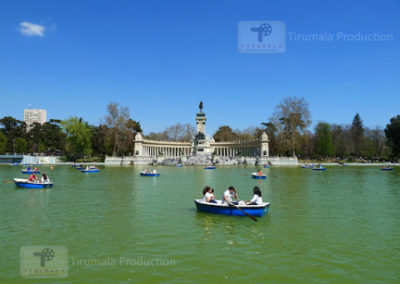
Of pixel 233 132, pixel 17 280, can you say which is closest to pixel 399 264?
pixel 17 280

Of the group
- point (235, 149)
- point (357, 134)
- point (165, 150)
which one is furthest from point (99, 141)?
point (357, 134)

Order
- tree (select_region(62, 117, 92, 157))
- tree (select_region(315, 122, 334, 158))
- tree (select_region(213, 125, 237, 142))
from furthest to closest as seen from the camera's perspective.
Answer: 1. tree (select_region(213, 125, 237, 142))
2. tree (select_region(315, 122, 334, 158))
3. tree (select_region(62, 117, 92, 157))

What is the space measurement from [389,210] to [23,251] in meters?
19.0

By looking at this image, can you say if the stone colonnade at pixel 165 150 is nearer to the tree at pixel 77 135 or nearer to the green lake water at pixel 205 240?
the tree at pixel 77 135

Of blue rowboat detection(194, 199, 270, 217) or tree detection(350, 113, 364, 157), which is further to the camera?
tree detection(350, 113, 364, 157)

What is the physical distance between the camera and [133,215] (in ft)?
54.1

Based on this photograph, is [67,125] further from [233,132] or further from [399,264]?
[399,264]

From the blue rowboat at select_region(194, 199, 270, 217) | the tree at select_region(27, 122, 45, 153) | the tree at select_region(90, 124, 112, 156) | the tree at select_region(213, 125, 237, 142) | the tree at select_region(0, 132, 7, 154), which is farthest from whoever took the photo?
the tree at select_region(213, 125, 237, 142)

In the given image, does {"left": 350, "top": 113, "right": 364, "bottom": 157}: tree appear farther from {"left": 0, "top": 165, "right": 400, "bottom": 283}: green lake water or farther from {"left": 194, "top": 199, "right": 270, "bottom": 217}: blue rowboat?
{"left": 194, "top": 199, "right": 270, "bottom": 217}: blue rowboat

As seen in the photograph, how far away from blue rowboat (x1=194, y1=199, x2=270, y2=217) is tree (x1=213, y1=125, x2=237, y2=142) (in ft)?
352

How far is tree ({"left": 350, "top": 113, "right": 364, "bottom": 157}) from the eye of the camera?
9781 cm

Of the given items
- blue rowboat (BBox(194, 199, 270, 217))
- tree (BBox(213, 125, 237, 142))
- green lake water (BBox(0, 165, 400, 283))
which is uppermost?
tree (BBox(213, 125, 237, 142))

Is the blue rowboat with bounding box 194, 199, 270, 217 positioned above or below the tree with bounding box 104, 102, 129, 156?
below

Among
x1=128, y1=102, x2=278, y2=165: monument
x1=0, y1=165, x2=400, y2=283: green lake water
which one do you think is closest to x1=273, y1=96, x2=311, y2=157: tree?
x1=128, y1=102, x2=278, y2=165: monument
